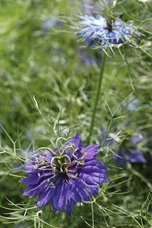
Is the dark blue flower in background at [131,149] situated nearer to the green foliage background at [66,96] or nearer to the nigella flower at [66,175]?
the green foliage background at [66,96]

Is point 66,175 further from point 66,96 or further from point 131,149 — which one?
point 66,96

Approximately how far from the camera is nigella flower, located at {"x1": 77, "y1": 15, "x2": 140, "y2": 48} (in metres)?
1.06

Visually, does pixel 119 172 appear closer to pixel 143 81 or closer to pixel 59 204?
pixel 143 81

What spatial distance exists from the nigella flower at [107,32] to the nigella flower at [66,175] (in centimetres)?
25

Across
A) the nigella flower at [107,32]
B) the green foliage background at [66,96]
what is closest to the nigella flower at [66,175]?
the green foliage background at [66,96]

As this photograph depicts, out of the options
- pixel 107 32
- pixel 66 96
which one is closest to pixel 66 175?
pixel 107 32

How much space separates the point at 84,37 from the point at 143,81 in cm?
47

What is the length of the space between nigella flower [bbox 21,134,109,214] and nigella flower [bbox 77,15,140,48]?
251mm

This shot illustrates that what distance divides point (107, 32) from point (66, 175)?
1.20 ft

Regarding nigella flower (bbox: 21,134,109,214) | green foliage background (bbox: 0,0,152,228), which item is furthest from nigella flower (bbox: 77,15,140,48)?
nigella flower (bbox: 21,134,109,214)

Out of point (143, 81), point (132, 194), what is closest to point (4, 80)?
point (143, 81)

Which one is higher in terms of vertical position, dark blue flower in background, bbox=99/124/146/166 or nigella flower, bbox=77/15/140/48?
nigella flower, bbox=77/15/140/48

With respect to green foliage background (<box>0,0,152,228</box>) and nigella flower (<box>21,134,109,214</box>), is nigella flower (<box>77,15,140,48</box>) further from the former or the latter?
nigella flower (<box>21,134,109,214</box>)

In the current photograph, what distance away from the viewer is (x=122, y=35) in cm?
107
